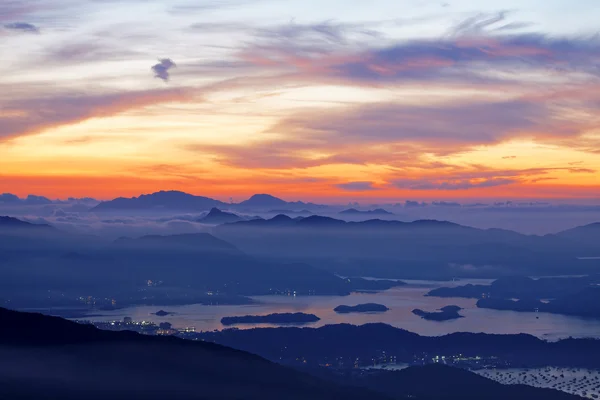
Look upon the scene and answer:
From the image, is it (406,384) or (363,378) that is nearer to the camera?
(406,384)

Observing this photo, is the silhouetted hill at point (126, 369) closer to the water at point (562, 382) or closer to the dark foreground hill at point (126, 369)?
the dark foreground hill at point (126, 369)

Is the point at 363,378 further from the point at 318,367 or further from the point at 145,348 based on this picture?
the point at 145,348

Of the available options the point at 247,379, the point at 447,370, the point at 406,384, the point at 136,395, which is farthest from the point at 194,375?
the point at 447,370

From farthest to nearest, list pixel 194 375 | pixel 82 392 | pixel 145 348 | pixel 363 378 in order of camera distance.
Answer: pixel 363 378
pixel 145 348
pixel 194 375
pixel 82 392

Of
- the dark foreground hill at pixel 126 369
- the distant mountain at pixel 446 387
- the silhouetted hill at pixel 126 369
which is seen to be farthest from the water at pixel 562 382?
the silhouetted hill at pixel 126 369

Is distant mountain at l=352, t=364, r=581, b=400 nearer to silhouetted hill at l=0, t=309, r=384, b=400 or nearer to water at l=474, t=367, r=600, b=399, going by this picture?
water at l=474, t=367, r=600, b=399

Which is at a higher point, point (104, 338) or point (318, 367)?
point (104, 338)

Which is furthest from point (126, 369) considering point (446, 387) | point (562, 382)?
point (562, 382)

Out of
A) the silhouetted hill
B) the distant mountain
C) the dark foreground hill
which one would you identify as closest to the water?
the distant mountain
